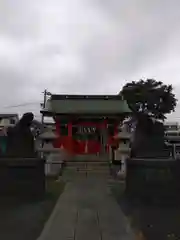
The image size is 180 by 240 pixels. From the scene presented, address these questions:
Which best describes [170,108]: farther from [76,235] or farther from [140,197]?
[76,235]

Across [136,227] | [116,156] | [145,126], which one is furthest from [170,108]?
[136,227]

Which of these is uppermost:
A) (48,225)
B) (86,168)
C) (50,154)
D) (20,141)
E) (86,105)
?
(86,105)

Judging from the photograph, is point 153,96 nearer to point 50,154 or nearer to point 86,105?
point 86,105

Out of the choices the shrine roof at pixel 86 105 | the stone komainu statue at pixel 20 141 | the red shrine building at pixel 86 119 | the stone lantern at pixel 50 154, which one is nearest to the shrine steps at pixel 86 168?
the stone lantern at pixel 50 154

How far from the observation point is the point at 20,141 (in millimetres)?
13758

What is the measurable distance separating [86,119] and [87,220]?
82.8ft

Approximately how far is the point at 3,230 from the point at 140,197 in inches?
214

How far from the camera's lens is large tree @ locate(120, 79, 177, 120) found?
2404 inches

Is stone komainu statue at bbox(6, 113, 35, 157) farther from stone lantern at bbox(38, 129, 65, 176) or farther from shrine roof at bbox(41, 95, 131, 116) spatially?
shrine roof at bbox(41, 95, 131, 116)

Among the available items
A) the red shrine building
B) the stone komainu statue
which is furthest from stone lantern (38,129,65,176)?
the stone komainu statue

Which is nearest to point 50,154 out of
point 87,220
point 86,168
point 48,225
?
point 86,168

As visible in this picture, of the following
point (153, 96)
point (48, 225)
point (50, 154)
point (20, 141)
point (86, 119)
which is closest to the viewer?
point (48, 225)

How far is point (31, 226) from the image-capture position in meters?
8.24

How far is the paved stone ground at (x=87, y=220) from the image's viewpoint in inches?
294
